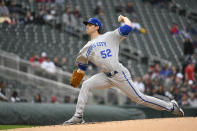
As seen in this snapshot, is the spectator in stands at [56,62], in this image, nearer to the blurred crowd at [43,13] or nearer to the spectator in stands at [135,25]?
the blurred crowd at [43,13]

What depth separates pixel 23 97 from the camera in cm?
1319

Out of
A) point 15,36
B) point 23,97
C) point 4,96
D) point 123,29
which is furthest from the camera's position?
point 15,36

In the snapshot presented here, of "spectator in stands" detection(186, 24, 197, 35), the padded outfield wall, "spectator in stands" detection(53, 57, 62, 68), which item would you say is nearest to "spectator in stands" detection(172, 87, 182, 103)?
the padded outfield wall

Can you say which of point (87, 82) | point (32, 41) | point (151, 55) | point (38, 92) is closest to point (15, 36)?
point (32, 41)

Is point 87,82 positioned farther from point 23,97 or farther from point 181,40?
point 181,40

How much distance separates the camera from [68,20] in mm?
18078

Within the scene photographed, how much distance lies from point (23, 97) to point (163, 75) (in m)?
5.33

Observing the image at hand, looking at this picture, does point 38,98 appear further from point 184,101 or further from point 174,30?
point 174,30

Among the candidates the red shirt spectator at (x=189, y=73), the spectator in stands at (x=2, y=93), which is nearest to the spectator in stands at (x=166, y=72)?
the red shirt spectator at (x=189, y=73)

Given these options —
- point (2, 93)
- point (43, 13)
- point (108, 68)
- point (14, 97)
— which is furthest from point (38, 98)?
point (108, 68)

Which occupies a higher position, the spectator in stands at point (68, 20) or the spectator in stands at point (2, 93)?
the spectator in stands at point (68, 20)

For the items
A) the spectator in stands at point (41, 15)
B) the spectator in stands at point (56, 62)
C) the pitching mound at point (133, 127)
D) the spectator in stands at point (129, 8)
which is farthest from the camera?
the spectator in stands at point (129, 8)

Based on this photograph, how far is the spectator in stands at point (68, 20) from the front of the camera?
1780 centimetres

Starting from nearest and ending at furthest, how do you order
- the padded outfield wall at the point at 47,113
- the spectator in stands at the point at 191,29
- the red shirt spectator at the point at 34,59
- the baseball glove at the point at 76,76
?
the baseball glove at the point at 76,76, the padded outfield wall at the point at 47,113, the red shirt spectator at the point at 34,59, the spectator in stands at the point at 191,29
